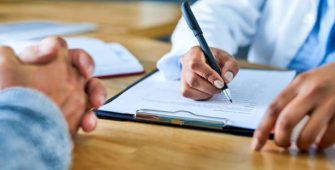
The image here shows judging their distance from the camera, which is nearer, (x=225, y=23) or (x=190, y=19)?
(x=190, y=19)

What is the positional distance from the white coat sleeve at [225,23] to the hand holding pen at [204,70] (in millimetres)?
219

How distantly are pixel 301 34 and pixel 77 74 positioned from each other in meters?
0.72

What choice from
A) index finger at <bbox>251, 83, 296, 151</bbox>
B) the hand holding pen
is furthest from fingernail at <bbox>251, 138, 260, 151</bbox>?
the hand holding pen

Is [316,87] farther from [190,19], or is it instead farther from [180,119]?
[190,19]

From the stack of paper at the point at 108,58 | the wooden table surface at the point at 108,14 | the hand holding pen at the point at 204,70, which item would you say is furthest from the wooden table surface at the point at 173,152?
the wooden table surface at the point at 108,14

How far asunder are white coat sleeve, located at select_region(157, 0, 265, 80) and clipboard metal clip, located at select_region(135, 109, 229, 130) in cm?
37

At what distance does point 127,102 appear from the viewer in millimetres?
742

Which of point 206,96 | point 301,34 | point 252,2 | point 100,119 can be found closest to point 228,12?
point 252,2

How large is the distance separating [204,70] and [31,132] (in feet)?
1.15

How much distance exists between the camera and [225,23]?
1212 millimetres

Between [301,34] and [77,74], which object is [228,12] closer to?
[301,34]

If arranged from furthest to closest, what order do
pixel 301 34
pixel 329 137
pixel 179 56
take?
pixel 301 34
pixel 179 56
pixel 329 137

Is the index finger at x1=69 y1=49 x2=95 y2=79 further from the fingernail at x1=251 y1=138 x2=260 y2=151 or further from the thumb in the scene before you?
the fingernail at x1=251 y1=138 x2=260 y2=151

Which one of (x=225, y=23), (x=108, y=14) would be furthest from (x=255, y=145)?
(x=108, y=14)
